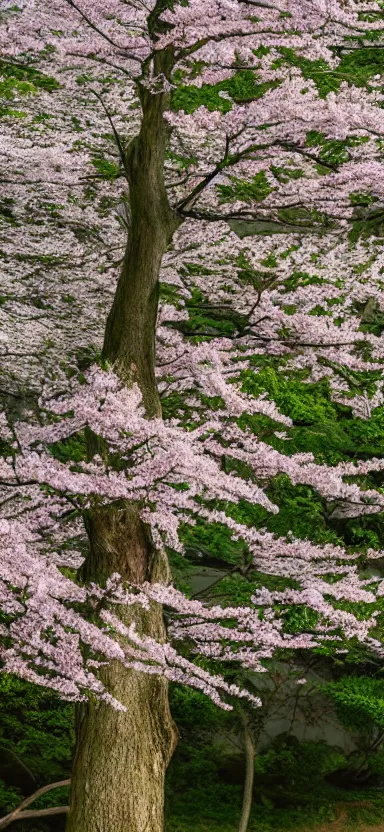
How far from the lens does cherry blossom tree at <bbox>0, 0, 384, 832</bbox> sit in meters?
3.97

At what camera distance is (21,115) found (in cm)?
541

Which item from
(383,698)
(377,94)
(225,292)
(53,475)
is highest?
(377,94)

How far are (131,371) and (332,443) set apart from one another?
249cm

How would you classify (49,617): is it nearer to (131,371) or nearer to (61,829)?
(131,371)

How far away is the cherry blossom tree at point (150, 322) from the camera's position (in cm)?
397

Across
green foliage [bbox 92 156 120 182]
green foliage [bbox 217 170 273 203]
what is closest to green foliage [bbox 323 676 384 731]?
green foliage [bbox 217 170 273 203]

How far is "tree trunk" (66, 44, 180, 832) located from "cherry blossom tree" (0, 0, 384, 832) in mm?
10

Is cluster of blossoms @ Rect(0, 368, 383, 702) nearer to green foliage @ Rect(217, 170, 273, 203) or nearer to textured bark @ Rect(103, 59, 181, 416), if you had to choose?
textured bark @ Rect(103, 59, 181, 416)

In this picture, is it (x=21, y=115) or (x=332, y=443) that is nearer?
(x=21, y=115)

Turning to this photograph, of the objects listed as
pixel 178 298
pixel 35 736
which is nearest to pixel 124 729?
pixel 178 298

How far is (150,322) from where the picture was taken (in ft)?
15.8

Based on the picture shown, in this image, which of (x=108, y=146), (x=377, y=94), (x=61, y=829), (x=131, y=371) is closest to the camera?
(x=131, y=371)

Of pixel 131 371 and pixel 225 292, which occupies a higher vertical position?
pixel 225 292

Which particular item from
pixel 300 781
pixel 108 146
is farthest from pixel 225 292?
pixel 300 781
